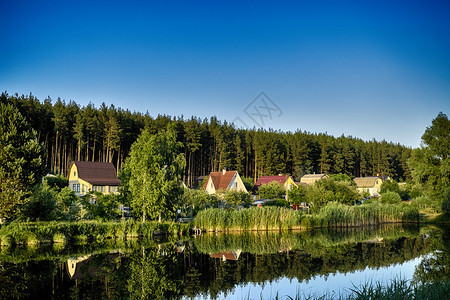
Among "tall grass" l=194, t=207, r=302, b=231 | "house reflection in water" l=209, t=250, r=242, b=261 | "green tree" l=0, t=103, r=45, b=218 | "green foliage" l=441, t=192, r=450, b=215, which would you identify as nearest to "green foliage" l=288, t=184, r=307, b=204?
"tall grass" l=194, t=207, r=302, b=231

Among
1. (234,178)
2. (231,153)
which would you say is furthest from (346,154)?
(234,178)

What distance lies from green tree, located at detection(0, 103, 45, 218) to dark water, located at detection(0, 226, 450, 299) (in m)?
3.94

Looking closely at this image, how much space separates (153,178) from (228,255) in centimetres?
1183

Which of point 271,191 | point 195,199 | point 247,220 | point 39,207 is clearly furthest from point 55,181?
point 271,191

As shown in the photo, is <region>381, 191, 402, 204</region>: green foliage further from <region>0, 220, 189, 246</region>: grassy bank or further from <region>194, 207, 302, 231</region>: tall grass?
<region>0, 220, 189, 246</region>: grassy bank

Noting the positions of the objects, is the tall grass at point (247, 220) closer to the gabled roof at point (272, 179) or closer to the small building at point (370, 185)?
the gabled roof at point (272, 179)

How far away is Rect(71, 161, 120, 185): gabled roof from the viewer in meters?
52.5

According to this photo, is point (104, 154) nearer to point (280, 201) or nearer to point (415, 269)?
point (280, 201)

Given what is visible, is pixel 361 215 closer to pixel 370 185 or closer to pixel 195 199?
pixel 195 199

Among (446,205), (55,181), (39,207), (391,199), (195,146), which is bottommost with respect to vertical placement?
(446,205)

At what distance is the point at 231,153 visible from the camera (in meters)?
82.2

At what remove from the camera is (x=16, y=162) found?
2569 centimetres

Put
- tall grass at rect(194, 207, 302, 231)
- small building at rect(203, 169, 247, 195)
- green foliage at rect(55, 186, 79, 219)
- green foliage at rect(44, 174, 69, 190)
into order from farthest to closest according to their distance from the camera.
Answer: small building at rect(203, 169, 247, 195) < green foliage at rect(44, 174, 69, 190) < tall grass at rect(194, 207, 302, 231) < green foliage at rect(55, 186, 79, 219)

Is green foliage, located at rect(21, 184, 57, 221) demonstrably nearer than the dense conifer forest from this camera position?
Yes
